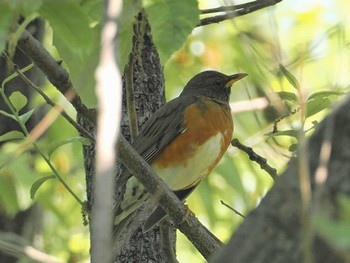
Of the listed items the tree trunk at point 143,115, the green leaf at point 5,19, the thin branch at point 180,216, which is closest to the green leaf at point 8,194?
the tree trunk at point 143,115

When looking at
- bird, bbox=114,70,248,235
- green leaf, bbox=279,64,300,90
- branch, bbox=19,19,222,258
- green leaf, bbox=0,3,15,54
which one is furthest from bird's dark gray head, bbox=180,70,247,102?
green leaf, bbox=0,3,15,54

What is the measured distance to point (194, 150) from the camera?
5.18 metres

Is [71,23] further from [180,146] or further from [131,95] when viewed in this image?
[180,146]

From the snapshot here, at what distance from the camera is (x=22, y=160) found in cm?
414

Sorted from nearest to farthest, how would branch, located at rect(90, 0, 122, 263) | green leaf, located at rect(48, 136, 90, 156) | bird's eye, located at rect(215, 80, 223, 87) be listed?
branch, located at rect(90, 0, 122, 263) < green leaf, located at rect(48, 136, 90, 156) < bird's eye, located at rect(215, 80, 223, 87)

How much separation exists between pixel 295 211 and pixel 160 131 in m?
3.03

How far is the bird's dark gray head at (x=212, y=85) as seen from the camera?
6.08 metres

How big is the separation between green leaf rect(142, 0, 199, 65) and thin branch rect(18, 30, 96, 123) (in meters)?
0.57

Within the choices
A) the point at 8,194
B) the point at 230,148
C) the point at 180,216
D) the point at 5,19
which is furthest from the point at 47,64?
the point at 230,148

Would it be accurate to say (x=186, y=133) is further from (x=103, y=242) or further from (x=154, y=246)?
(x=103, y=242)

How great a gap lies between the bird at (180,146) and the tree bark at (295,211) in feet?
8.67

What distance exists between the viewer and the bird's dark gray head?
6078 millimetres

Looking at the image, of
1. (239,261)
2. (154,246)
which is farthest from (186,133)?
(239,261)

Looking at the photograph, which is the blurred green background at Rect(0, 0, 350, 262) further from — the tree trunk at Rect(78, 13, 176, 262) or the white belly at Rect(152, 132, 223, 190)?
the tree trunk at Rect(78, 13, 176, 262)
